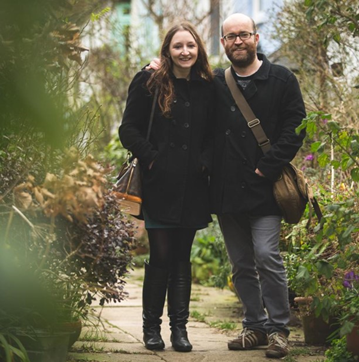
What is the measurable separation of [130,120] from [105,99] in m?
11.1

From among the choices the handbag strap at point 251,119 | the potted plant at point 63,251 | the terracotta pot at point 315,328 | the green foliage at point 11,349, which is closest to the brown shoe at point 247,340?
the terracotta pot at point 315,328

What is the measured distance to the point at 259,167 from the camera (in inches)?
168

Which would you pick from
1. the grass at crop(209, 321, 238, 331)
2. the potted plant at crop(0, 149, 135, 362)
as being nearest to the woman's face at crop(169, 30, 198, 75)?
the potted plant at crop(0, 149, 135, 362)

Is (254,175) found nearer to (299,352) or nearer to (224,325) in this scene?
(299,352)

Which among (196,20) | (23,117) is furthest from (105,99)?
(23,117)

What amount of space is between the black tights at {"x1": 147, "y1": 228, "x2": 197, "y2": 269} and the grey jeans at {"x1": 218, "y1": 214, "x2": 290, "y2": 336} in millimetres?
265

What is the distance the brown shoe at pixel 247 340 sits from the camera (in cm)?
443

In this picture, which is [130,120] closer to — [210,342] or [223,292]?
[210,342]

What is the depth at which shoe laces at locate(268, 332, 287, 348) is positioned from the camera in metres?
4.18

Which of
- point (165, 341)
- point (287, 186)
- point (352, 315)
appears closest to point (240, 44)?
point (287, 186)

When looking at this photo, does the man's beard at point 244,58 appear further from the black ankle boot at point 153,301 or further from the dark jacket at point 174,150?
the black ankle boot at point 153,301

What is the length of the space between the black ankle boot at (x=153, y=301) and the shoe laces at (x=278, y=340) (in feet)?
2.18

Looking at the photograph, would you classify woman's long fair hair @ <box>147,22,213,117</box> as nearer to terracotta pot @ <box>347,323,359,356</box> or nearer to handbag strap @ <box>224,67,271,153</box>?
handbag strap @ <box>224,67,271,153</box>

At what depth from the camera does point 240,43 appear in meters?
4.32
